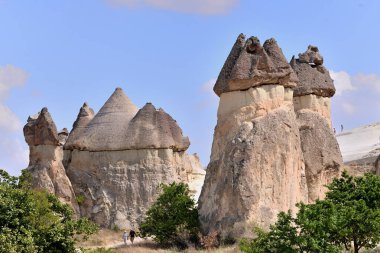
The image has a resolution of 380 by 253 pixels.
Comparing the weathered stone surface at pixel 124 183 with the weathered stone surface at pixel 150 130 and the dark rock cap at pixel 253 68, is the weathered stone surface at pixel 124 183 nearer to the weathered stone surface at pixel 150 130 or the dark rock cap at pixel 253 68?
the weathered stone surface at pixel 150 130

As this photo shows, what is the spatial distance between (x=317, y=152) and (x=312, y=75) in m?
2.61

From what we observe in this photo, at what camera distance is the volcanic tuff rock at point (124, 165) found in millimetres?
30359

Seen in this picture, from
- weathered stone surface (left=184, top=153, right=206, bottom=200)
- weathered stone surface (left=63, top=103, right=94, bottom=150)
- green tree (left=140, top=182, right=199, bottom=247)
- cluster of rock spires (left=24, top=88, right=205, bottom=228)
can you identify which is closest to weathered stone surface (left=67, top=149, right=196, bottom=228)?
cluster of rock spires (left=24, top=88, right=205, bottom=228)

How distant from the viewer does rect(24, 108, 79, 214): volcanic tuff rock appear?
3027 cm

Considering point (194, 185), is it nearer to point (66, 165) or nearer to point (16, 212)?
point (66, 165)

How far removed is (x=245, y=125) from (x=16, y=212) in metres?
7.61

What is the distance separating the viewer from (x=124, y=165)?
3052cm

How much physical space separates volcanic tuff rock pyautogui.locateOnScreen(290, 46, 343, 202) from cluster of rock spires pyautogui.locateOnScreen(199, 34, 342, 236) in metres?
2.34

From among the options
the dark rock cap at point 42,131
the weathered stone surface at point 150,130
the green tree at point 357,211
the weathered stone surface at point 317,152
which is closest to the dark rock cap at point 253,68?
the weathered stone surface at point 317,152

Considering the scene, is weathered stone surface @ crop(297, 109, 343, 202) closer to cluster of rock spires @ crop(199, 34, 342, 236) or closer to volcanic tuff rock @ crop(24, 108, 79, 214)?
cluster of rock spires @ crop(199, 34, 342, 236)

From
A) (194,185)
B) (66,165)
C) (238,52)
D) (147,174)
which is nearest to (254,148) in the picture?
(238,52)

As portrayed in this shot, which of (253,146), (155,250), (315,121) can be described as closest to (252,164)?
(253,146)

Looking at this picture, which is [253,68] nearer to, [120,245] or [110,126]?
[120,245]

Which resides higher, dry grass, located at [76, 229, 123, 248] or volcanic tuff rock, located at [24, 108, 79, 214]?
volcanic tuff rock, located at [24, 108, 79, 214]
